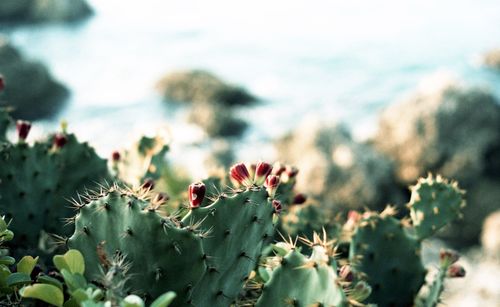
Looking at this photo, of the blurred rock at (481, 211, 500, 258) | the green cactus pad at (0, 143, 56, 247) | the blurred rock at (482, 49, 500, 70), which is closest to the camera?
the green cactus pad at (0, 143, 56, 247)

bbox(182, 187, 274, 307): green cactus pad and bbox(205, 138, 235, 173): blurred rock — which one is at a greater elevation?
bbox(182, 187, 274, 307): green cactus pad

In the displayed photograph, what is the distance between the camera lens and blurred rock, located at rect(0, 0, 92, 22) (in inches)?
795

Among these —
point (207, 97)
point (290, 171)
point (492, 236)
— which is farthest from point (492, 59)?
point (290, 171)

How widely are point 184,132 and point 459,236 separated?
497 cm

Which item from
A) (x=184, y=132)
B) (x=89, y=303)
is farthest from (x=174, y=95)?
(x=89, y=303)

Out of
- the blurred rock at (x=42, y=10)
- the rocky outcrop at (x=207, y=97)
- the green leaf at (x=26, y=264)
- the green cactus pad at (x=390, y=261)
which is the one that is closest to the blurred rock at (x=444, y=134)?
the rocky outcrop at (x=207, y=97)

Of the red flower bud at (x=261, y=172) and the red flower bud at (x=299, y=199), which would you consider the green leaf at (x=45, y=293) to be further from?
the red flower bud at (x=299, y=199)

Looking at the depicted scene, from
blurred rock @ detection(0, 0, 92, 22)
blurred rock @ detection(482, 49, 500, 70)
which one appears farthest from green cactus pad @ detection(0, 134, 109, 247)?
blurred rock @ detection(0, 0, 92, 22)

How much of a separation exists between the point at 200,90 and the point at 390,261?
14806 mm

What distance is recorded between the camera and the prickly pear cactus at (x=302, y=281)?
4.04 feet

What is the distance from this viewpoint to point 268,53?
18688 millimetres

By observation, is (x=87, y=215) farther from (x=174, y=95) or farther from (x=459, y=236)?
(x=174, y=95)

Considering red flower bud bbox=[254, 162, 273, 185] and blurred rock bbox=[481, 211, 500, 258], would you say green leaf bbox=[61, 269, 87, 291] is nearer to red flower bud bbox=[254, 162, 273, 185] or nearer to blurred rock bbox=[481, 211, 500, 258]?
red flower bud bbox=[254, 162, 273, 185]

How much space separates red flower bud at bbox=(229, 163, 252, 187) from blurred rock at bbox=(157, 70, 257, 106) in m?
14.7
